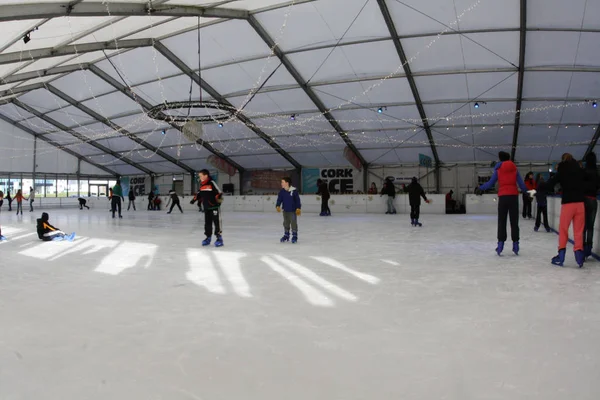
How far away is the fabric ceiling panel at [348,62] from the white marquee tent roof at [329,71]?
7 cm

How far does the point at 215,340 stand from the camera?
2205 millimetres

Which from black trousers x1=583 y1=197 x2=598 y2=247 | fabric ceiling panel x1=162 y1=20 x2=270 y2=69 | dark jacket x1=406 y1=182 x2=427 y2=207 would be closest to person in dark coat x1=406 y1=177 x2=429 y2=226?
dark jacket x1=406 y1=182 x2=427 y2=207

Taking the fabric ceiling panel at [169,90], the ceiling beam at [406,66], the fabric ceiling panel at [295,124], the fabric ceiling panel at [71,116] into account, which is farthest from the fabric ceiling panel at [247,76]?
the fabric ceiling panel at [71,116]

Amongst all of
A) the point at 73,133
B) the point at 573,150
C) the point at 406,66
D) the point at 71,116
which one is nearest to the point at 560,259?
the point at 406,66

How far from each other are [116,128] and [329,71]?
14.5 metres

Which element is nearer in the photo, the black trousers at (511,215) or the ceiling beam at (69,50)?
the black trousers at (511,215)

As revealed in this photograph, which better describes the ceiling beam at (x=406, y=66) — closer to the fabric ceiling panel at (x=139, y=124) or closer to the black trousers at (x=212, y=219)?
the black trousers at (x=212, y=219)

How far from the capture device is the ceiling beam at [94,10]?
8047 mm

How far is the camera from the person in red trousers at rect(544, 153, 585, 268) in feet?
14.5

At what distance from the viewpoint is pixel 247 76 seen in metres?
16.4

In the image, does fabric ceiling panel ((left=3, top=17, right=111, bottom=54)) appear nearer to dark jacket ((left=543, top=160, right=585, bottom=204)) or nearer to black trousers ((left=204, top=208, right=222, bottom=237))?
black trousers ((left=204, top=208, right=222, bottom=237))

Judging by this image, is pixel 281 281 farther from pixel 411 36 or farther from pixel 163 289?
pixel 411 36

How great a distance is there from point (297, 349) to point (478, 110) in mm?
17462

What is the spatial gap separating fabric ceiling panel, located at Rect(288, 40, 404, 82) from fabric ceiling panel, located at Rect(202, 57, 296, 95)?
0.76 m
